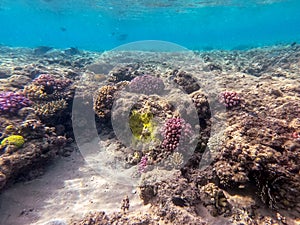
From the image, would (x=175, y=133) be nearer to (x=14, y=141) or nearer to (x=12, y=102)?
(x=14, y=141)

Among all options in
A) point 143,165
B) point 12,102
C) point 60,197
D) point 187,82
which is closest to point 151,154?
point 143,165

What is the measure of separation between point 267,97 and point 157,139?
3238 mm

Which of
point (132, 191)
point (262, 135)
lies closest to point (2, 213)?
point (132, 191)

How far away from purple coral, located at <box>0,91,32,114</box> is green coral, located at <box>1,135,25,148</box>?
56.5 inches

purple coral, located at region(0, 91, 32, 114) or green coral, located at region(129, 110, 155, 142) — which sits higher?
purple coral, located at region(0, 91, 32, 114)

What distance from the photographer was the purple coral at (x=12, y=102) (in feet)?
20.2

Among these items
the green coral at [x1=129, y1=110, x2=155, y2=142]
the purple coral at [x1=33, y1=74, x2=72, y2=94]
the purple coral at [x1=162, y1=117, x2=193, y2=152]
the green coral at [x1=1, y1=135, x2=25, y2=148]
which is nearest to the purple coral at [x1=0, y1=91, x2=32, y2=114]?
the purple coral at [x1=33, y1=74, x2=72, y2=94]

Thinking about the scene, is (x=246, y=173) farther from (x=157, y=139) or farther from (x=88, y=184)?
(x=88, y=184)

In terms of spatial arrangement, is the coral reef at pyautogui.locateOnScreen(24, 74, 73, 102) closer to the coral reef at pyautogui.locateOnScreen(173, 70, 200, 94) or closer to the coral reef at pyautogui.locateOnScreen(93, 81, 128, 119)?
the coral reef at pyautogui.locateOnScreen(93, 81, 128, 119)

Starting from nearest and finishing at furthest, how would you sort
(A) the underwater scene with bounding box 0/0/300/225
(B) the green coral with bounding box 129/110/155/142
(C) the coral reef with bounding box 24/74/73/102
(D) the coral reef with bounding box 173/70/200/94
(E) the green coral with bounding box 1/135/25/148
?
1. (A) the underwater scene with bounding box 0/0/300/225
2. (E) the green coral with bounding box 1/135/25/148
3. (B) the green coral with bounding box 129/110/155/142
4. (D) the coral reef with bounding box 173/70/200/94
5. (C) the coral reef with bounding box 24/74/73/102

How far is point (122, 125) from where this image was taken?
622cm

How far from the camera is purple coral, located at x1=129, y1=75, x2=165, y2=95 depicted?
710 cm

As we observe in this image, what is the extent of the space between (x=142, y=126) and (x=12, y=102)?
4287 millimetres

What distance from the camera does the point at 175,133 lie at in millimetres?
4664
